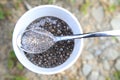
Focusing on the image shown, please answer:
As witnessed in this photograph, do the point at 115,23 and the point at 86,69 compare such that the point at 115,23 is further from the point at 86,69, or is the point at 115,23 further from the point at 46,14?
the point at 46,14

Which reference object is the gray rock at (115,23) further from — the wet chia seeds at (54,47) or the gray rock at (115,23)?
the wet chia seeds at (54,47)

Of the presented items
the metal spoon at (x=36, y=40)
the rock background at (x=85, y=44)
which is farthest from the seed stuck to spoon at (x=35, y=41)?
the rock background at (x=85, y=44)

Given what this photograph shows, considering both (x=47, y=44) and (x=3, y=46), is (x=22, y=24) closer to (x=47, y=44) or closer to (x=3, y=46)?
(x=47, y=44)

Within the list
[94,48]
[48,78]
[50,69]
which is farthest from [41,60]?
[94,48]

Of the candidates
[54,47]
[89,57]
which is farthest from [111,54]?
[54,47]

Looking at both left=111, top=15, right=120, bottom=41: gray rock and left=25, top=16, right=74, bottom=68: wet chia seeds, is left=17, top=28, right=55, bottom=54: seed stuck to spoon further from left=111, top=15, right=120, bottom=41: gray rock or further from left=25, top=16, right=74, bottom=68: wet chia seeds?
left=111, top=15, right=120, bottom=41: gray rock

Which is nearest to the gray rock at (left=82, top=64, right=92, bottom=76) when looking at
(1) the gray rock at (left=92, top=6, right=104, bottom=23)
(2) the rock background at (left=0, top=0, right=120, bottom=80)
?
(2) the rock background at (left=0, top=0, right=120, bottom=80)
